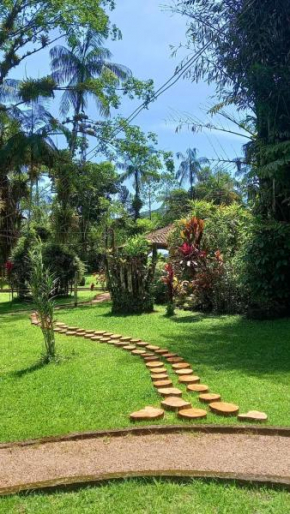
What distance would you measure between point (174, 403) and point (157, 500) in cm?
162

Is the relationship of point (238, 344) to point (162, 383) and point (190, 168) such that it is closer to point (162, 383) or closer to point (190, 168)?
point (162, 383)

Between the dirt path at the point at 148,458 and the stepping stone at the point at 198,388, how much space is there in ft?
3.44

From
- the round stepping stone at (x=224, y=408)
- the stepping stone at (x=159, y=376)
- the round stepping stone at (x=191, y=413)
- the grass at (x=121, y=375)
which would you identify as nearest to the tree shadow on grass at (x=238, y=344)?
the grass at (x=121, y=375)

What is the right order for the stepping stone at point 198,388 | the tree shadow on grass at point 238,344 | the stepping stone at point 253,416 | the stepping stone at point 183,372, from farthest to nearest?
the tree shadow on grass at point 238,344
the stepping stone at point 183,372
the stepping stone at point 198,388
the stepping stone at point 253,416

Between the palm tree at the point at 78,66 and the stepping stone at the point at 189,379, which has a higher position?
the palm tree at the point at 78,66

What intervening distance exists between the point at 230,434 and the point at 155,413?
71 cm

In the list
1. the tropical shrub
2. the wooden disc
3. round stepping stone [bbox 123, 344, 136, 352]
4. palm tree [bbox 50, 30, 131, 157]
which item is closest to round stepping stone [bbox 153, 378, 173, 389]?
the wooden disc

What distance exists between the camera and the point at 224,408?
4.07m

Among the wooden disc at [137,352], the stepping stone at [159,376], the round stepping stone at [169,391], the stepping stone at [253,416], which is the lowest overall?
the stepping stone at [253,416]

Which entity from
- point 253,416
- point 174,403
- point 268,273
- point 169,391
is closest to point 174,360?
point 169,391

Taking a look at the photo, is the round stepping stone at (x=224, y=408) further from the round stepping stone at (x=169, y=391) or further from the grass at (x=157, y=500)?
the grass at (x=157, y=500)

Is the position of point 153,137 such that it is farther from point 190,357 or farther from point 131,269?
point 190,357

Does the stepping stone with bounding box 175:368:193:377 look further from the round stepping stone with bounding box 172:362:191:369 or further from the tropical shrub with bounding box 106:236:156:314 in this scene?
the tropical shrub with bounding box 106:236:156:314

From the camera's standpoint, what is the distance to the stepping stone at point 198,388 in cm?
466
